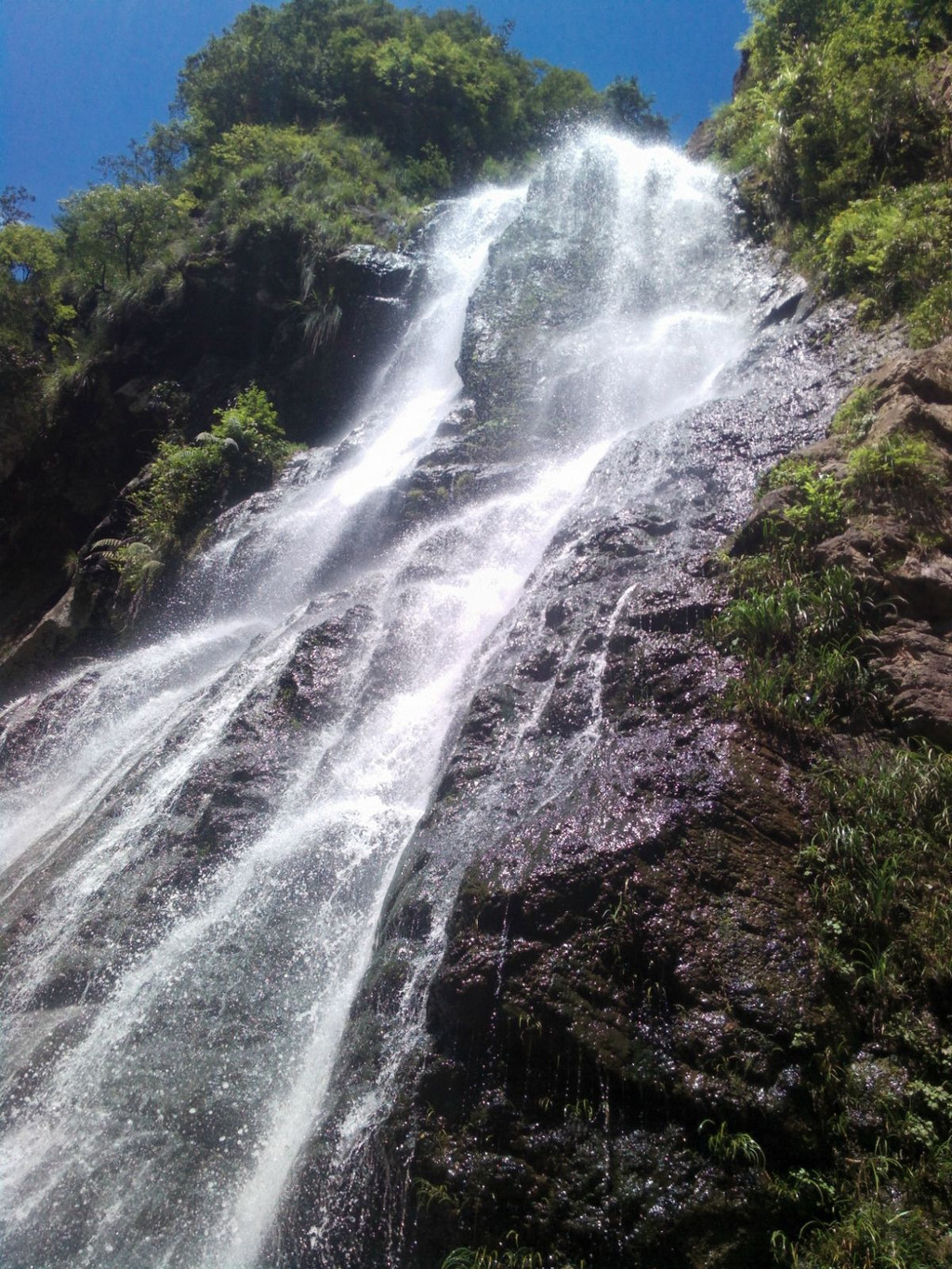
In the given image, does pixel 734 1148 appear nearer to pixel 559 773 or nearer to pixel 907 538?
pixel 559 773

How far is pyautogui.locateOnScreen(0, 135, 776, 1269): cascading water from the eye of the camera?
5277 millimetres

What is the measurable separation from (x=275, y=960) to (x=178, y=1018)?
75 centimetres

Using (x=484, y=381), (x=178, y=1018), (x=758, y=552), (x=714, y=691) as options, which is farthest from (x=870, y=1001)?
(x=484, y=381)

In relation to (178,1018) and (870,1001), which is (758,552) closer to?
(870,1001)

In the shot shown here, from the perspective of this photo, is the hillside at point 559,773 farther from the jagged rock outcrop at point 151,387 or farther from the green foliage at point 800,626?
the jagged rock outcrop at point 151,387

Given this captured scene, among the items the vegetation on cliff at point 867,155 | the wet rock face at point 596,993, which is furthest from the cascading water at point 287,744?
the vegetation on cliff at point 867,155

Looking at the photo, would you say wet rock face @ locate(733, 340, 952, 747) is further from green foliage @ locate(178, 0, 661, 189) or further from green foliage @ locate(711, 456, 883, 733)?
green foliage @ locate(178, 0, 661, 189)

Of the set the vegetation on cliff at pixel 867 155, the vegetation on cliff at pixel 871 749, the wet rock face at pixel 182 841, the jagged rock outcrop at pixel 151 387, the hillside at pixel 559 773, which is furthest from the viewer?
the jagged rock outcrop at pixel 151 387

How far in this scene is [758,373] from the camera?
10.0 metres

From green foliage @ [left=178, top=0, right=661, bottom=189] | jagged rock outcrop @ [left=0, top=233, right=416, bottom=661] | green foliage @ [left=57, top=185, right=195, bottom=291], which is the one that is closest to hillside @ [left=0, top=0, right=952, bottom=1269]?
jagged rock outcrop @ [left=0, top=233, right=416, bottom=661]

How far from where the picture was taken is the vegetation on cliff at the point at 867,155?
30.2 feet

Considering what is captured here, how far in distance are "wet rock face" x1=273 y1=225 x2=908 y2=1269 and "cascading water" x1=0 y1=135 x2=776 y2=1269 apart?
1.52ft

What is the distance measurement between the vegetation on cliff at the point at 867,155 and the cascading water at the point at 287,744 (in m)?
1.63

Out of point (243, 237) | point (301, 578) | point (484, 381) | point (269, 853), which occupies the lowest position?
point (269, 853)
